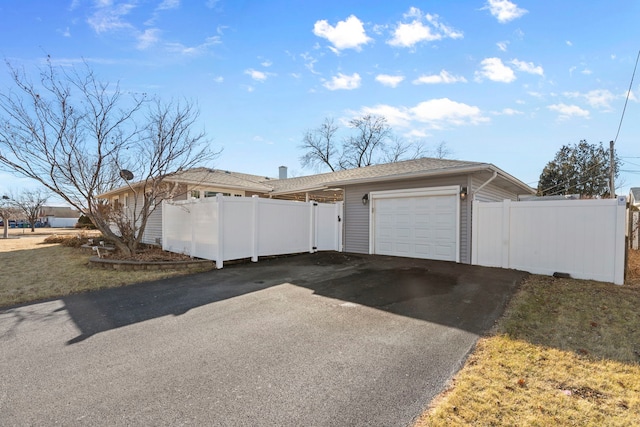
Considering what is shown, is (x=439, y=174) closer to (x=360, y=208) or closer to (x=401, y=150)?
(x=360, y=208)

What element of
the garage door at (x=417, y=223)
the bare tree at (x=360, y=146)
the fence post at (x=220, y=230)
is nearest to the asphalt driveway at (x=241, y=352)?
the fence post at (x=220, y=230)

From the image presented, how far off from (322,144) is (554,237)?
2656 centimetres

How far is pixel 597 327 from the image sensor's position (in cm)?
397

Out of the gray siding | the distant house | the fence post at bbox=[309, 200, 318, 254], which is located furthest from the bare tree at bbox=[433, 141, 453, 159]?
the distant house

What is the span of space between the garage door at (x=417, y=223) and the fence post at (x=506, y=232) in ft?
3.91

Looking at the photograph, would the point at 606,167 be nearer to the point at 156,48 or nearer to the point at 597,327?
the point at 597,327

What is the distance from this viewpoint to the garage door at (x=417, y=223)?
8.98 metres

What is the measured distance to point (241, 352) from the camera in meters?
3.28

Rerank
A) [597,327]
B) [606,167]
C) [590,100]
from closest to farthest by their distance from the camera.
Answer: [597,327] < [590,100] < [606,167]

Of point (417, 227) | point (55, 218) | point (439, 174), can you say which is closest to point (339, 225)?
point (417, 227)

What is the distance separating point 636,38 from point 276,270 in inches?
431

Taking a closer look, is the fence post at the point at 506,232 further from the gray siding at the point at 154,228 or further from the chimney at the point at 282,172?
the chimney at the point at 282,172

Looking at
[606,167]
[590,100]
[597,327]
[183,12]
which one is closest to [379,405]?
[597,327]

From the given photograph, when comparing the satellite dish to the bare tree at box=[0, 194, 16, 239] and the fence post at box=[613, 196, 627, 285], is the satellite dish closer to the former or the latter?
the fence post at box=[613, 196, 627, 285]
